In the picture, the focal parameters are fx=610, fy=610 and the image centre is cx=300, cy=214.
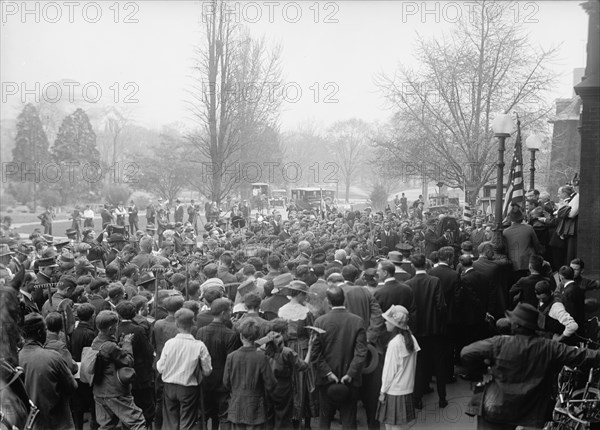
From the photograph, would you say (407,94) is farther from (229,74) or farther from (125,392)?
(125,392)

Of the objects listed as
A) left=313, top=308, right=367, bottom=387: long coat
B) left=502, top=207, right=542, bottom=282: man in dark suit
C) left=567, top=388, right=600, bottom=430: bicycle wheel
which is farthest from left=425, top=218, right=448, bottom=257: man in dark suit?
left=567, top=388, right=600, bottom=430: bicycle wheel

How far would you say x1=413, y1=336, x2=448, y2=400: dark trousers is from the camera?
7.90 m

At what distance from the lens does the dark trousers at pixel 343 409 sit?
259 inches

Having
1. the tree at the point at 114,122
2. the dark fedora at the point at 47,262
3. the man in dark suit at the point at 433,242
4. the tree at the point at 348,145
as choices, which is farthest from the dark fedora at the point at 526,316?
the tree at the point at 114,122

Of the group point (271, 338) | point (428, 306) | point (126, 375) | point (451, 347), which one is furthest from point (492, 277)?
point (126, 375)

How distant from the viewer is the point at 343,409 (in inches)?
260

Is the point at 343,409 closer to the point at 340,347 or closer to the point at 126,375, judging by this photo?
the point at 340,347

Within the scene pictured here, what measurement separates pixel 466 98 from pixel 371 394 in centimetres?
1703

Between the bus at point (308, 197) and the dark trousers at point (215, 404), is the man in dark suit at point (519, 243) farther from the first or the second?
the bus at point (308, 197)

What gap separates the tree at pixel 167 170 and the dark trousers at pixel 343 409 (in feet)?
110


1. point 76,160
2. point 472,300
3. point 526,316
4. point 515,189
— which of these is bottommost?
point 472,300

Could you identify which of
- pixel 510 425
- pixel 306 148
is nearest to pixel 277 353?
pixel 510 425

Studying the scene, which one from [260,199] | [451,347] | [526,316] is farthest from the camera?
[260,199]

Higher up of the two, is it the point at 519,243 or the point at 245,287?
the point at 519,243
